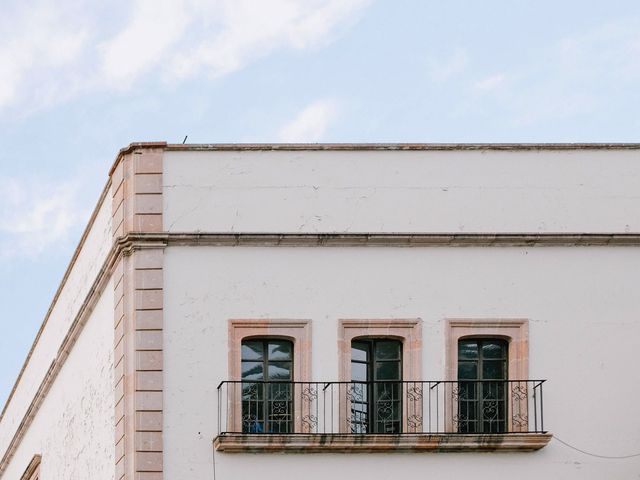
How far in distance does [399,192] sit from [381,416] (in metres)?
4.07

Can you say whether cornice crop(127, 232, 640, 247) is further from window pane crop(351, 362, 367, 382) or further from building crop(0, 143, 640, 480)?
window pane crop(351, 362, 367, 382)

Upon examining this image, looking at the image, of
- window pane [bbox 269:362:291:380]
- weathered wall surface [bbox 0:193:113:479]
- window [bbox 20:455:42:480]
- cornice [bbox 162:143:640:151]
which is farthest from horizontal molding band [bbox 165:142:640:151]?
window [bbox 20:455:42:480]

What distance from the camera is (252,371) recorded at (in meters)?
40.8

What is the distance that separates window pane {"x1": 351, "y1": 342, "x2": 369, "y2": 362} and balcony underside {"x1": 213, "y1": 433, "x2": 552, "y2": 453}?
1578 millimetres

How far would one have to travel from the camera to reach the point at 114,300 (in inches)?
1652

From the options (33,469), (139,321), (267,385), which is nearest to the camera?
(267,385)

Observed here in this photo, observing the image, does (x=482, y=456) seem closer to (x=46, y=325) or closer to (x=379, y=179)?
(x=379, y=179)

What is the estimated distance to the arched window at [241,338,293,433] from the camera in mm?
40375

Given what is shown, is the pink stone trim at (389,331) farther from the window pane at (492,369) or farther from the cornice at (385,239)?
the cornice at (385,239)

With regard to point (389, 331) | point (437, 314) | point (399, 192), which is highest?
point (399, 192)

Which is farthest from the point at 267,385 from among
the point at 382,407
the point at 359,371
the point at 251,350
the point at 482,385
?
the point at 482,385

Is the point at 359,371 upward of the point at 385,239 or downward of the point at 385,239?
downward

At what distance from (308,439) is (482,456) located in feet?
10.1

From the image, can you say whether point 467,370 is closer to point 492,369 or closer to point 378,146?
point 492,369
